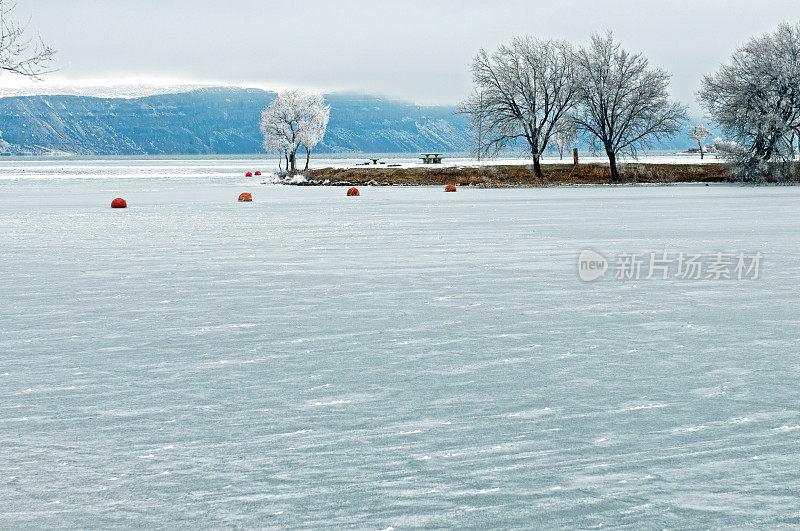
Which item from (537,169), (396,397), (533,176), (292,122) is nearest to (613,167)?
(537,169)

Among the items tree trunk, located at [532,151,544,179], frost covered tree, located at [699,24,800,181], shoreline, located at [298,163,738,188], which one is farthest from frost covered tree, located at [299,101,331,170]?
frost covered tree, located at [699,24,800,181]

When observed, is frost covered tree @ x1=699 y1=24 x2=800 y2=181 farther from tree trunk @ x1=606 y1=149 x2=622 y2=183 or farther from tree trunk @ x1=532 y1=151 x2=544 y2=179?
tree trunk @ x1=532 y1=151 x2=544 y2=179

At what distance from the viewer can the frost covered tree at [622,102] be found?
68.5 m

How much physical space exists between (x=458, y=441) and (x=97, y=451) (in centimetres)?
240

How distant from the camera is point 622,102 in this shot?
2741 inches

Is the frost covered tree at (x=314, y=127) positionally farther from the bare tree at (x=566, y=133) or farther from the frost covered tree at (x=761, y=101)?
the frost covered tree at (x=761, y=101)

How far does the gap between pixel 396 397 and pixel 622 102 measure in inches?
2596

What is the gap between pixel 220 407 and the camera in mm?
7117

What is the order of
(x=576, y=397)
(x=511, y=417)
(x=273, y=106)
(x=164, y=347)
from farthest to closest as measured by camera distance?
(x=273, y=106) < (x=164, y=347) < (x=576, y=397) < (x=511, y=417)

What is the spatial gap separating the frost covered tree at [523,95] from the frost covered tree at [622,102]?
1371mm

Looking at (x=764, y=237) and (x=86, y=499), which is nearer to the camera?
(x=86, y=499)

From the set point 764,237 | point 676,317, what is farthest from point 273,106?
point 676,317

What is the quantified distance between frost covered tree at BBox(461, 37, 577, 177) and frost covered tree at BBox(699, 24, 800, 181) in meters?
10.9

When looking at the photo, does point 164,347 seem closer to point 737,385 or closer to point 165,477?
point 165,477
